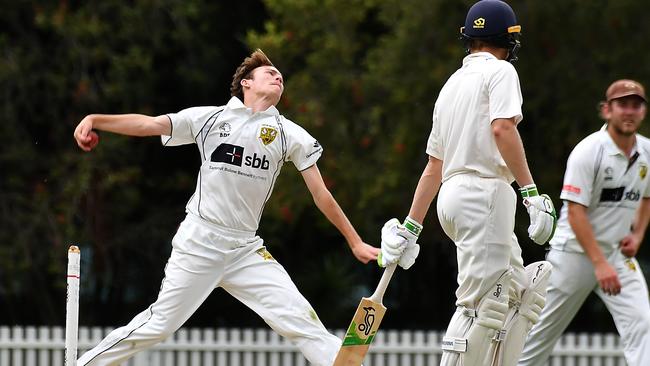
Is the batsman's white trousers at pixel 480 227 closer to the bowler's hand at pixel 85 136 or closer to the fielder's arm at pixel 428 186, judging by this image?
the fielder's arm at pixel 428 186

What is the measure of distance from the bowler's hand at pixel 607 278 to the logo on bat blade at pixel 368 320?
155 cm

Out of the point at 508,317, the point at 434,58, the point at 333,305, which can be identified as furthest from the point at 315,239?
the point at 508,317

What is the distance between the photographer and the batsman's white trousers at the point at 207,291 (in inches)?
267

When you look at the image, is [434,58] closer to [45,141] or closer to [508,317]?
[45,141]

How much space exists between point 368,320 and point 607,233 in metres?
1.79

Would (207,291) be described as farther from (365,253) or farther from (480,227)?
(480,227)

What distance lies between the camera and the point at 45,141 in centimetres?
1585

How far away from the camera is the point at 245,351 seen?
12.1m

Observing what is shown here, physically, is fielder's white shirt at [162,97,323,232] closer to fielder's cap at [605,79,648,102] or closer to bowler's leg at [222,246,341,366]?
bowler's leg at [222,246,341,366]

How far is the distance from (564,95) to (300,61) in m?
3.15

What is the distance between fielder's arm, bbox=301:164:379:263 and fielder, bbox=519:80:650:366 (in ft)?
4.26

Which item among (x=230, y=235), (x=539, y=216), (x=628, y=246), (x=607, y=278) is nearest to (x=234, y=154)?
(x=230, y=235)

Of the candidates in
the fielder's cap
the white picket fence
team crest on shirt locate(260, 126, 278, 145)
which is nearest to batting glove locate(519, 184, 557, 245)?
team crest on shirt locate(260, 126, 278, 145)

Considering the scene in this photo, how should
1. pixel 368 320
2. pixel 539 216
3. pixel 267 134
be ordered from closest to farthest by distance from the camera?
pixel 539 216 < pixel 368 320 < pixel 267 134
